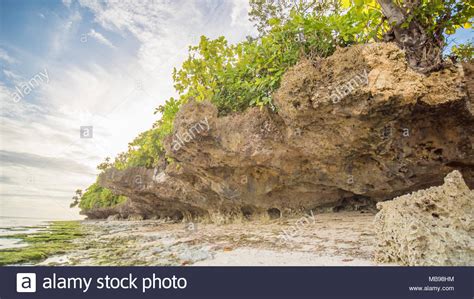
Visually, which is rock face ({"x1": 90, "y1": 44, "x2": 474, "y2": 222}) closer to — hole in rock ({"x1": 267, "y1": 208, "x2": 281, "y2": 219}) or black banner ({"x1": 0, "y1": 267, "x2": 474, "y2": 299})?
hole in rock ({"x1": 267, "y1": 208, "x2": 281, "y2": 219})

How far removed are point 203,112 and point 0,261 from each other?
4.63m

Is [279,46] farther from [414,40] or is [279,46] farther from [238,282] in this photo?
[238,282]

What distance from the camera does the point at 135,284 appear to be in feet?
9.84

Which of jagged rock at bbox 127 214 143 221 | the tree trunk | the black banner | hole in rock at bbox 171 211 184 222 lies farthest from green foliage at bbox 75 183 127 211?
the tree trunk

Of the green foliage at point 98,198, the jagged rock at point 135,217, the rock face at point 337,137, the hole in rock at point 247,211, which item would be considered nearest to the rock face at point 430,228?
the rock face at point 337,137

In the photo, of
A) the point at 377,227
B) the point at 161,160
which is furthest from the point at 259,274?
the point at 161,160

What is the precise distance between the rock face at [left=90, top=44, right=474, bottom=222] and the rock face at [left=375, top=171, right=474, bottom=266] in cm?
136

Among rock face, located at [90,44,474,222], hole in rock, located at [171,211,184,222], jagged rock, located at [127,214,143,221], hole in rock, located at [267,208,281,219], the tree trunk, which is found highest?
the tree trunk

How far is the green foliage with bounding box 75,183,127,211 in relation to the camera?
81.3 feet

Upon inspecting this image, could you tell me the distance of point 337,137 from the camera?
5121 mm

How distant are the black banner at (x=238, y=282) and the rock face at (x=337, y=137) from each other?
2.28 meters

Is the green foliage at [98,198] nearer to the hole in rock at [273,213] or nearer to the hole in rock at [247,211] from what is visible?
the hole in rock at [247,211]

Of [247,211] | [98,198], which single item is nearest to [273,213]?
[247,211]

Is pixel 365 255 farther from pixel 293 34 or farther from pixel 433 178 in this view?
pixel 293 34
